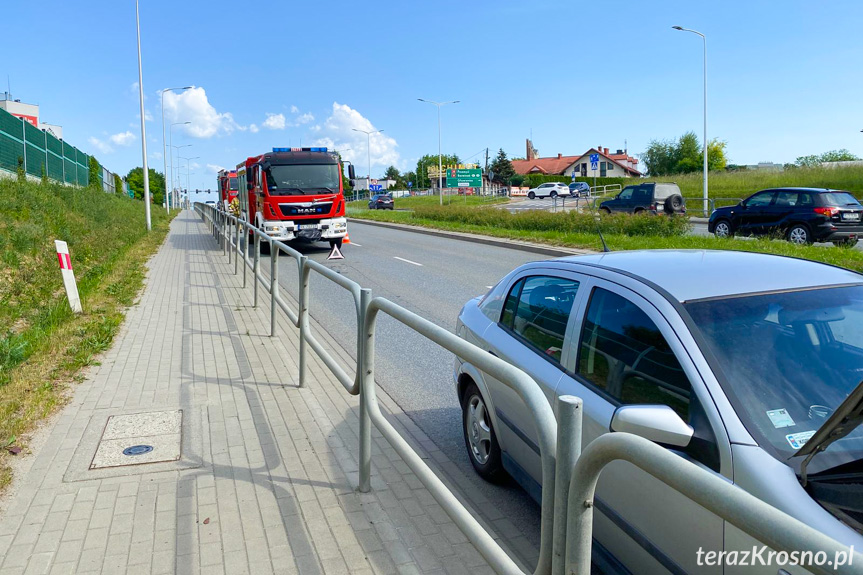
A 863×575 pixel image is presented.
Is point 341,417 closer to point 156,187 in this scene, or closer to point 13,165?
point 13,165

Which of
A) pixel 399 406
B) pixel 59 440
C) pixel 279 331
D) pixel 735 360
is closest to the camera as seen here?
pixel 735 360

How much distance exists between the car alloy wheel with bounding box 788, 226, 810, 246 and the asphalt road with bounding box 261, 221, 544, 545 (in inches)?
281

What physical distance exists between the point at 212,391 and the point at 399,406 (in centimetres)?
164

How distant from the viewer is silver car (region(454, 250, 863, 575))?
93.7 inches

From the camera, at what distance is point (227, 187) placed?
4047 cm

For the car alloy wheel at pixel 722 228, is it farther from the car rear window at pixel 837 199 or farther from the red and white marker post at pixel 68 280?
the red and white marker post at pixel 68 280

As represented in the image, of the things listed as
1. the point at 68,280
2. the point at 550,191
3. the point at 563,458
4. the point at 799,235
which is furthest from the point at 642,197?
the point at 550,191

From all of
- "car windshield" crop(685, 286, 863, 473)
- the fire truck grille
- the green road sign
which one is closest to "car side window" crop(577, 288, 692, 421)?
"car windshield" crop(685, 286, 863, 473)

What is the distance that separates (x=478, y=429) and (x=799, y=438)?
7.00 feet

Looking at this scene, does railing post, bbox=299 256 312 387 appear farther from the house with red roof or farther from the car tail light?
the house with red roof

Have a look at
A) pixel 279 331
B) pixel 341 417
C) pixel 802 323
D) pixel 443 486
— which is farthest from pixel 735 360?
→ pixel 279 331

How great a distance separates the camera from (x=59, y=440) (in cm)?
504

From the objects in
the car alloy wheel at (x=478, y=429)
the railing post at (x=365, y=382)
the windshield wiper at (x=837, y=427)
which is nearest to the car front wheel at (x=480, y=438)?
the car alloy wheel at (x=478, y=429)

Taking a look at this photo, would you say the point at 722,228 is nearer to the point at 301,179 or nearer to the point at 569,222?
the point at 569,222
